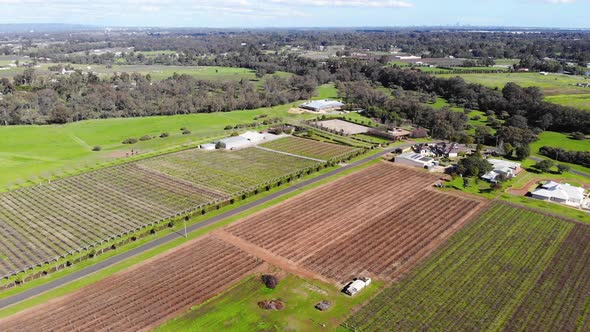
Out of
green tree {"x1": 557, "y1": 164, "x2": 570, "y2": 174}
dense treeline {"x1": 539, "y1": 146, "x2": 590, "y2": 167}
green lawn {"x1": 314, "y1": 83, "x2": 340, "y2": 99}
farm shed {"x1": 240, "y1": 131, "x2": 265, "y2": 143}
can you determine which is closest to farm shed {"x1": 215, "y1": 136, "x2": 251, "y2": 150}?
farm shed {"x1": 240, "y1": 131, "x2": 265, "y2": 143}

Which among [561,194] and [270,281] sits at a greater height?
[561,194]

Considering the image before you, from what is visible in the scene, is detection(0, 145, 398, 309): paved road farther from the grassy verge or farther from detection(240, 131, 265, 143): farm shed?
detection(240, 131, 265, 143): farm shed

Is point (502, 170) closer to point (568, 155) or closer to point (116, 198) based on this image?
point (568, 155)

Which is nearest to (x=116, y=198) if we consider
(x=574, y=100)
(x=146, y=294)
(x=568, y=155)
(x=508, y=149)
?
(x=146, y=294)

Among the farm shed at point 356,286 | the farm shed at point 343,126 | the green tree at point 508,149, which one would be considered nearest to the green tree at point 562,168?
the green tree at point 508,149

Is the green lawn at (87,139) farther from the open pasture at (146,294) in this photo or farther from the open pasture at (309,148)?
the open pasture at (146,294)
